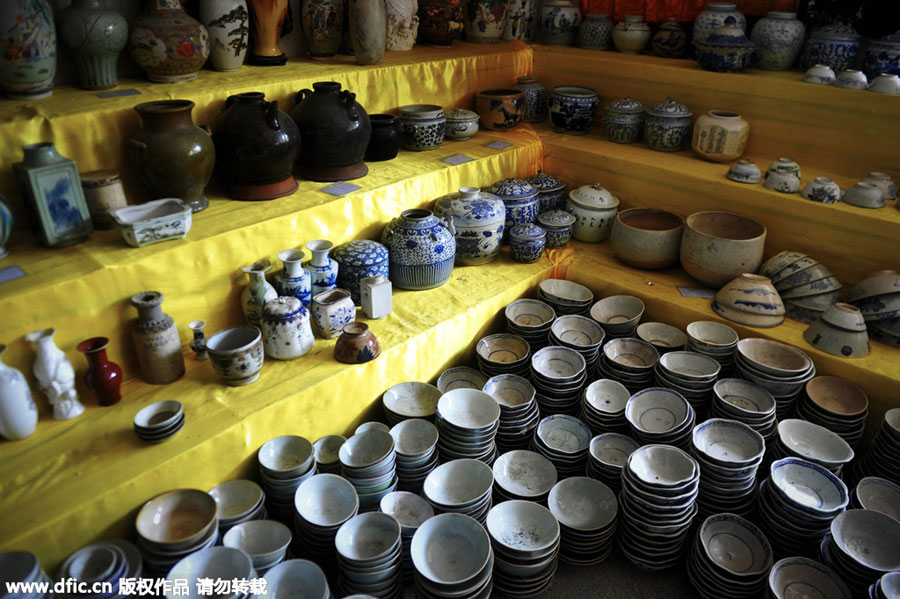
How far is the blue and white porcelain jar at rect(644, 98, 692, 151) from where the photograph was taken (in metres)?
3.02

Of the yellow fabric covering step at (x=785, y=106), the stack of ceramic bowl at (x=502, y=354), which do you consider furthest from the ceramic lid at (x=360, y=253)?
the yellow fabric covering step at (x=785, y=106)

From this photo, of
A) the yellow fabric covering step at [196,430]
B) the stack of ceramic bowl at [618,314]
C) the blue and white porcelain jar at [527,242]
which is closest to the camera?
the yellow fabric covering step at [196,430]

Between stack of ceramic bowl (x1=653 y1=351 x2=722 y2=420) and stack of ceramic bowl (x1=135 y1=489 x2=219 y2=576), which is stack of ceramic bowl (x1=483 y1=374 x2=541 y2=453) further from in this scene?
stack of ceramic bowl (x1=135 y1=489 x2=219 y2=576)

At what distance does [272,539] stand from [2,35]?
1810 millimetres

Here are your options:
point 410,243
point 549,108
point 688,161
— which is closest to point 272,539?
point 410,243

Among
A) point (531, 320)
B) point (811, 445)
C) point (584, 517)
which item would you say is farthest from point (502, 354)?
point (811, 445)

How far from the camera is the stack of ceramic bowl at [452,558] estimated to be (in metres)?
1.62

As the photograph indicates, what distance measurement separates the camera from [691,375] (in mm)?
2246

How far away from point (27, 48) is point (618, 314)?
245cm

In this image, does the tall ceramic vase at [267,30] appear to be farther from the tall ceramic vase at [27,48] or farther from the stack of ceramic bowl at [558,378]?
the stack of ceramic bowl at [558,378]

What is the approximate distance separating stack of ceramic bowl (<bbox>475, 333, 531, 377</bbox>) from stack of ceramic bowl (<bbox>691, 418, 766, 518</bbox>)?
2.31 ft

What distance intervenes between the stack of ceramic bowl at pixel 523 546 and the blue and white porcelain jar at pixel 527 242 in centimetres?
127

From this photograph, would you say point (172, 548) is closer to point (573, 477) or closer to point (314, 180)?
point (573, 477)

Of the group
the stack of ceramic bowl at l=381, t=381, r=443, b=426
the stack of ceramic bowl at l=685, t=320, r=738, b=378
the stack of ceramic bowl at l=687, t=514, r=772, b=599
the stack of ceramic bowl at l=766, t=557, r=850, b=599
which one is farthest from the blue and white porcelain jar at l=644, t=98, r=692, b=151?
the stack of ceramic bowl at l=766, t=557, r=850, b=599
